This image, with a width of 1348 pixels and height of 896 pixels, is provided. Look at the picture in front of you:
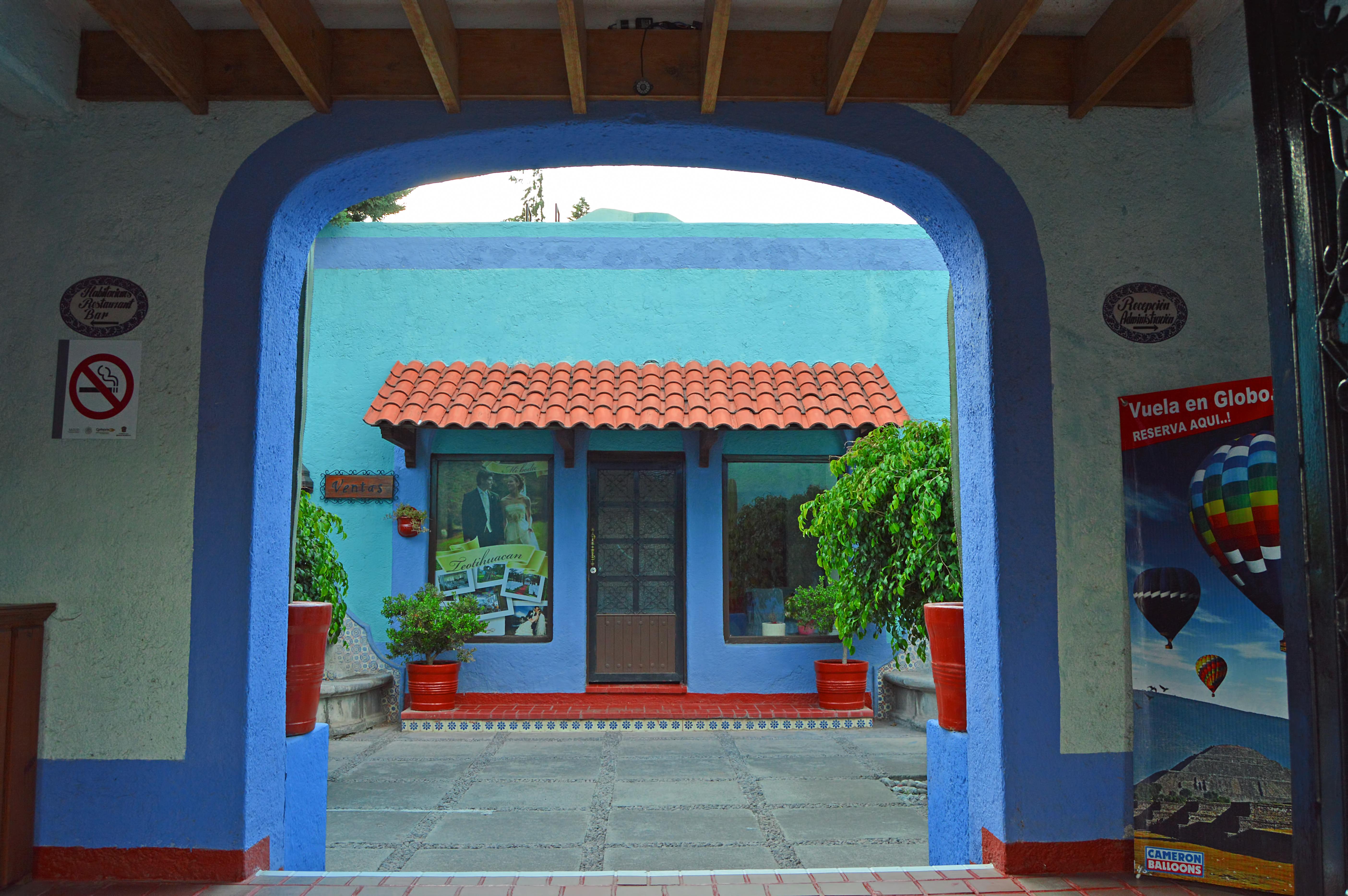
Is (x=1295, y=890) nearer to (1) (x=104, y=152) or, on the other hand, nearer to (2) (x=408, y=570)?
(1) (x=104, y=152)

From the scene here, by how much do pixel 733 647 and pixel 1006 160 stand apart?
20.6ft

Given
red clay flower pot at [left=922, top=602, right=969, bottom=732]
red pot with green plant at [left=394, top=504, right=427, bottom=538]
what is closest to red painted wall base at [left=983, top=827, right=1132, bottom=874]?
red clay flower pot at [left=922, top=602, right=969, bottom=732]

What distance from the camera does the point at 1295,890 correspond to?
216cm

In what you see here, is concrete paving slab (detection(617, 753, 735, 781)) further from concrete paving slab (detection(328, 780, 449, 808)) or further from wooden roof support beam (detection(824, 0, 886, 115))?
wooden roof support beam (detection(824, 0, 886, 115))

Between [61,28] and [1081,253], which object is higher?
[61,28]

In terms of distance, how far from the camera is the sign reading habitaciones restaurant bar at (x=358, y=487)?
941 cm

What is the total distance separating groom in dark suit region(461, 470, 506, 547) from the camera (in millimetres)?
9570

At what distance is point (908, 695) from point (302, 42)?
720cm

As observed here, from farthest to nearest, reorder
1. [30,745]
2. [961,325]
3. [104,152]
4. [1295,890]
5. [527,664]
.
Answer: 1. [527,664]
2. [961,325]
3. [104,152]
4. [30,745]
5. [1295,890]

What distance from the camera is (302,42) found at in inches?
142

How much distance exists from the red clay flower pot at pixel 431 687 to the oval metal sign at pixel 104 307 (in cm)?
550

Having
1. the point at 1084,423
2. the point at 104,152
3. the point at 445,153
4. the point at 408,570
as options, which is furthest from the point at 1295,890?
the point at 408,570

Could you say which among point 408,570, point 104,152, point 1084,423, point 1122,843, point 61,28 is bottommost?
point 1122,843

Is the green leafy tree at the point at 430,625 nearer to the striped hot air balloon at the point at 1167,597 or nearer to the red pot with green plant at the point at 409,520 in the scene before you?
the red pot with green plant at the point at 409,520
